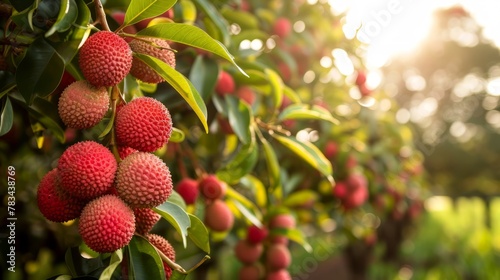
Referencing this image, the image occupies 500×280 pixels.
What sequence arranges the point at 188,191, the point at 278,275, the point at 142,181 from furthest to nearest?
the point at 278,275 < the point at 188,191 < the point at 142,181

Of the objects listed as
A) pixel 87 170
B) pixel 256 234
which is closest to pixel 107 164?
pixel 87 170

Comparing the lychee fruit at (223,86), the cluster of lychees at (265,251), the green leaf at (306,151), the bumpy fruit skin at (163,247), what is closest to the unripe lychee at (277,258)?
the cluster of lychees at (265,251)

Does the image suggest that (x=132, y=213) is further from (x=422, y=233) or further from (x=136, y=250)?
(x=422, y=233)

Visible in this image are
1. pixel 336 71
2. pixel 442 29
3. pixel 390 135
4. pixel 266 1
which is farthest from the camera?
pixel 442 29

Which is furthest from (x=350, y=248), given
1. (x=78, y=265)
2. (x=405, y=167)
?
(x=78, y=265)

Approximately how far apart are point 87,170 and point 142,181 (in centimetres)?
6

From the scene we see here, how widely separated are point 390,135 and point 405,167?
295 millimetres

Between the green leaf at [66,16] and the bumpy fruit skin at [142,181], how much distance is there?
6.6 inches

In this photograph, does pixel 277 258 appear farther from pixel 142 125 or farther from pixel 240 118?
pixel 142 125

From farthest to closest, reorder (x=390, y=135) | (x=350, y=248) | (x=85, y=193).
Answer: (x=350, y=248) < (x=390, y=135) < (x=85, y=193)

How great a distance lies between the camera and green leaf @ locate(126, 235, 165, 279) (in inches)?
25.3

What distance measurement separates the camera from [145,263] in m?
0.65

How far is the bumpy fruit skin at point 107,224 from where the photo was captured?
591 millimetres

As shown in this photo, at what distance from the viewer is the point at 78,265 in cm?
70
